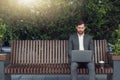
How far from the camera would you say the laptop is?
8.34 m

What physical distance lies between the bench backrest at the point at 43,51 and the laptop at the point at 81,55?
43.4 inches

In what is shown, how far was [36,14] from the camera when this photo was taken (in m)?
10.2

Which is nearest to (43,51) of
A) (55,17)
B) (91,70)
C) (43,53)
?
(43,53)

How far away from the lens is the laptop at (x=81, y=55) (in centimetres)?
834

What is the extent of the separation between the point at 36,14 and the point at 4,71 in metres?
2.13

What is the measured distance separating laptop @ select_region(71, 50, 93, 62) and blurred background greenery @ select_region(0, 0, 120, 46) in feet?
6.24

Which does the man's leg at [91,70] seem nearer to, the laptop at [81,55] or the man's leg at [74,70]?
the laptop at [81,55]

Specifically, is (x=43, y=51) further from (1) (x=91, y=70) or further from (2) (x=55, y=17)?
(1) (x=91, y=70)

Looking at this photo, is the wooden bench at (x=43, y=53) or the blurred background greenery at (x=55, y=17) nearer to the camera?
the wooden bench at (x=43, y=53)

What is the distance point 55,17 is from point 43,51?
1.06 metres

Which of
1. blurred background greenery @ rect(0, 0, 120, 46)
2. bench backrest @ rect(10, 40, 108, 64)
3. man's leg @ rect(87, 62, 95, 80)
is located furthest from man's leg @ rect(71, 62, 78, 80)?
blurred background greenery @ rect(0, 0, 120, 46)

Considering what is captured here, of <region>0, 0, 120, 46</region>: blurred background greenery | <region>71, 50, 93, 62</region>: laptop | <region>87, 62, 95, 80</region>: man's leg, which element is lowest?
<region>87, 62, 95, 80</region>: man's leg

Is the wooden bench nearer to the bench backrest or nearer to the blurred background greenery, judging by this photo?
the bench backrest

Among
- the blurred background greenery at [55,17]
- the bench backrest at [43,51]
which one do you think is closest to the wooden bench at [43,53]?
the bench backrest at [43,51]
